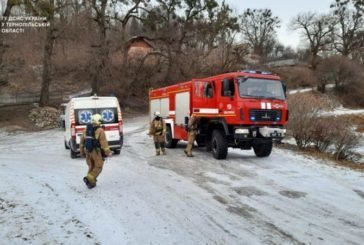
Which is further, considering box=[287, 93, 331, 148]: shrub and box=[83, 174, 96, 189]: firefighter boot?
box=[287, 93, 331, 148]: shrub

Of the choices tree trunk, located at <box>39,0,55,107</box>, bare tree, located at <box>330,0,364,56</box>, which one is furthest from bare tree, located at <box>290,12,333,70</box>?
tree trunk, located at <box>39,0,55,107</box>

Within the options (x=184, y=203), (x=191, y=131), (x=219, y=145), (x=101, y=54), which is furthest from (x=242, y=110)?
(x=101, y=54)

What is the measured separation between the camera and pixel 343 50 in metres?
68.8

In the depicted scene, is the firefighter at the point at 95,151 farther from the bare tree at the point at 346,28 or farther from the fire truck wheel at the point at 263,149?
the bare tree at the point at 346,28

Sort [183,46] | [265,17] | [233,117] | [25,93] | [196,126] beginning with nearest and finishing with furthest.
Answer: [233,117], [196,126], [25,93], [183,46], [265,17]

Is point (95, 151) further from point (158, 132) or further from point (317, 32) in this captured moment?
point (317, 32)

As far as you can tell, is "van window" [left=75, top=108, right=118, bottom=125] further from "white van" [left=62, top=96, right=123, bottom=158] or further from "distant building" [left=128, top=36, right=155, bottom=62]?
"distant building" [left=128, top=36, right=155, bottom=62]

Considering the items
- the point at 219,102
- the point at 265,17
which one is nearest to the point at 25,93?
the point at 219,102

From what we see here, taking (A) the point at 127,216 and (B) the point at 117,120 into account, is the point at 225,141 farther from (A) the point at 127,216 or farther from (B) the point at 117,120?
(A) the point at 127,216

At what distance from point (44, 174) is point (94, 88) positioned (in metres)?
28.3

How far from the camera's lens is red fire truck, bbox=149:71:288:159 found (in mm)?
12898

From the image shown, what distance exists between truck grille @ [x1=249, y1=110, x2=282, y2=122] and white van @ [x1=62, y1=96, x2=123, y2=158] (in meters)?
4.91

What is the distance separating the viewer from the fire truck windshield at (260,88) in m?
13.0

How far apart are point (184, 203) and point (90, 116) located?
7.70 metres
